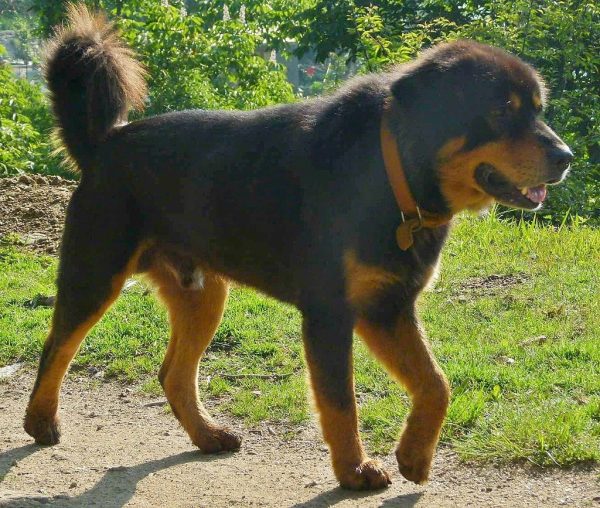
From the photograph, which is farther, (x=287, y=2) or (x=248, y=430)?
(x=287, y=2)

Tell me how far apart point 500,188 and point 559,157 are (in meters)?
0.28

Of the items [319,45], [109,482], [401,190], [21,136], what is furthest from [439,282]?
[319,45]

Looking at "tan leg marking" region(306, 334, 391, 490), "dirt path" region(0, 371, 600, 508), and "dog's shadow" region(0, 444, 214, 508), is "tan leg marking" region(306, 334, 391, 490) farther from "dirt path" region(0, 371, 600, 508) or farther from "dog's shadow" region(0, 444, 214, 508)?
"dog's shadow" region(0, 444, 214, 508)

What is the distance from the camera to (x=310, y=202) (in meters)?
4.75

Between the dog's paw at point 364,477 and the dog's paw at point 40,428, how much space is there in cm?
165

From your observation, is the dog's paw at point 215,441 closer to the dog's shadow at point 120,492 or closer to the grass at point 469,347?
the dog's shadow at point 120,492

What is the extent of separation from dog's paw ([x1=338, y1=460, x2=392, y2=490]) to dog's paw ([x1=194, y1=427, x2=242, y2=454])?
0.87 meters

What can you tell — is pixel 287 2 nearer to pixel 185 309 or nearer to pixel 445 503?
pixel 185 309

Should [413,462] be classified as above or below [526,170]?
below

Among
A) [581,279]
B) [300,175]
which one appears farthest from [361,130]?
[581,279]

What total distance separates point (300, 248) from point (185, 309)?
1.01m

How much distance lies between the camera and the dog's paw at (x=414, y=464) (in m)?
4.52

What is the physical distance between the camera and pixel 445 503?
4434 millimetres

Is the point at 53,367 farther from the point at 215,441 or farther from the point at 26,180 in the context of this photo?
the point at 26,180
